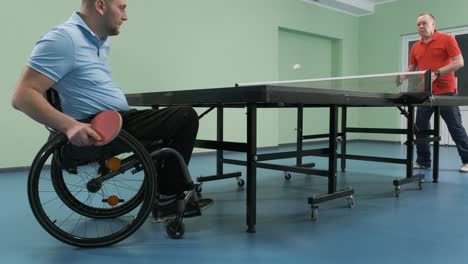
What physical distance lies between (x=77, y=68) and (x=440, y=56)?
3.20m

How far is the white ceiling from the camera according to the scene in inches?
258

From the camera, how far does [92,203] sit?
2.34 metres

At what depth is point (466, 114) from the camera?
5996 mm

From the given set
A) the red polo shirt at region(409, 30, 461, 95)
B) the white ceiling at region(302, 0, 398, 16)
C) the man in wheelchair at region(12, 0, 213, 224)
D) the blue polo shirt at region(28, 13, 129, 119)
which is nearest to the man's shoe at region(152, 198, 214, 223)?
the man in wheelchair at region(12, 0, 213, 224)

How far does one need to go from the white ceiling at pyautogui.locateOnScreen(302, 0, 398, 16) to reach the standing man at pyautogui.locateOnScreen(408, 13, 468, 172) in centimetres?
321

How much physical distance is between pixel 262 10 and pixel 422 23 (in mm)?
2711

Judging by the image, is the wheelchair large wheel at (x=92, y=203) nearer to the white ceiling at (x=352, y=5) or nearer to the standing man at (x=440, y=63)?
the standing man at (x=440, y=63)

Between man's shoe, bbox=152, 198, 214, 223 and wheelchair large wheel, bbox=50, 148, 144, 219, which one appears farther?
man's shoe, bbox=152, 198, 214, 223

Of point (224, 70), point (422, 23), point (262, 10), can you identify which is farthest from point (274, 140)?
point (422, 23)

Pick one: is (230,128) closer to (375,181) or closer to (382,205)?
(375,181)

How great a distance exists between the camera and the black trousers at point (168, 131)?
1543 mm

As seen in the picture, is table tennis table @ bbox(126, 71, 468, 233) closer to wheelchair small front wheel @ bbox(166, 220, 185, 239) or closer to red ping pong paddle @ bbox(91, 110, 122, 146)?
wheelchair small front wheel @ bbox(166, 220, 185, 239)

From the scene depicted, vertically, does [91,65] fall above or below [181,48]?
below

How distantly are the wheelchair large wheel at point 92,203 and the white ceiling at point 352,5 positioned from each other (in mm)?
5241
